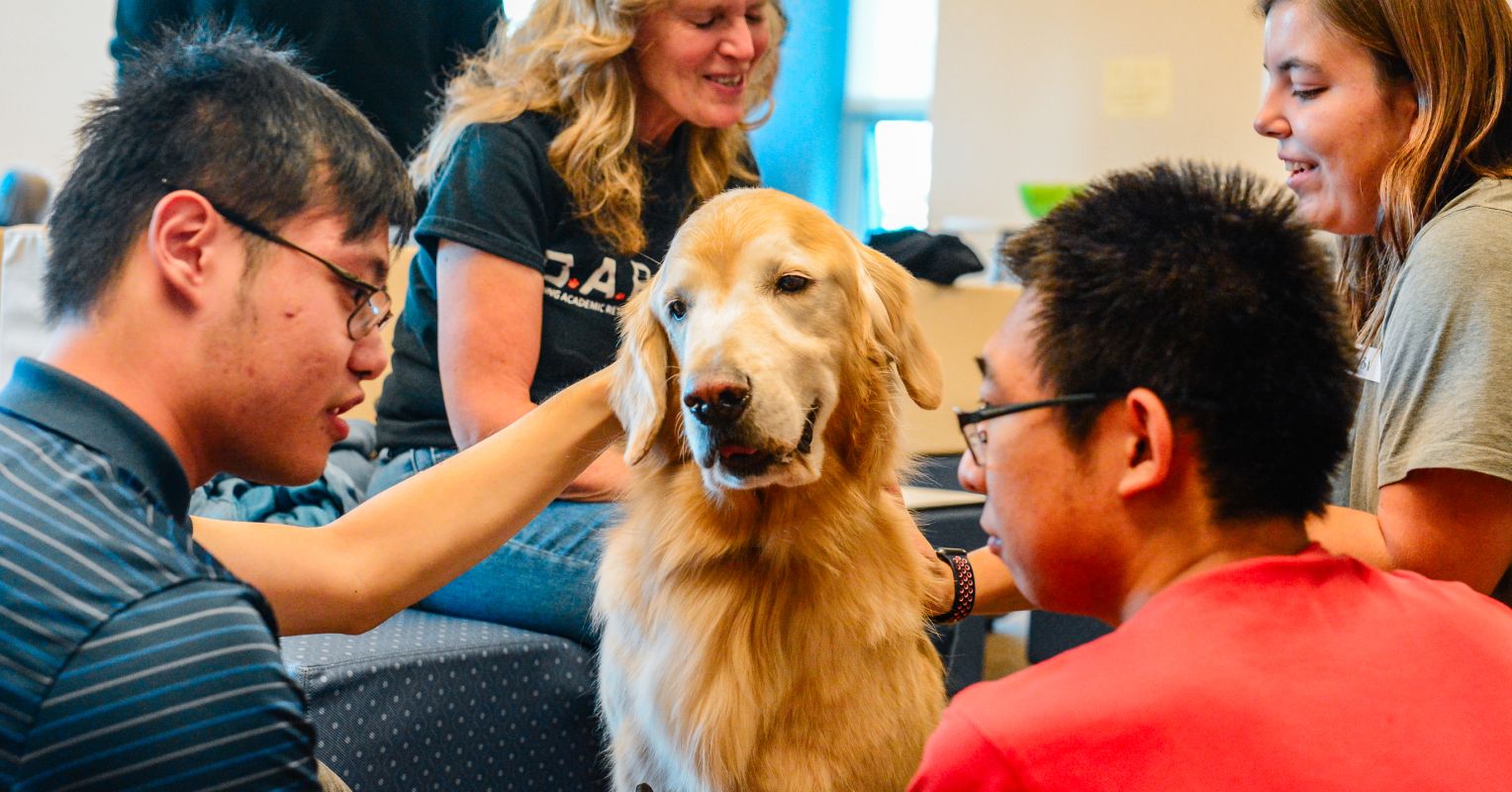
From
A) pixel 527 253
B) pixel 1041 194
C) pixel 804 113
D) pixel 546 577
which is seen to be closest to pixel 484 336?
pixel 527 253

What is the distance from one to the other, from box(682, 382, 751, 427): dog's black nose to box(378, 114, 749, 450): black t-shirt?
60 centimetres

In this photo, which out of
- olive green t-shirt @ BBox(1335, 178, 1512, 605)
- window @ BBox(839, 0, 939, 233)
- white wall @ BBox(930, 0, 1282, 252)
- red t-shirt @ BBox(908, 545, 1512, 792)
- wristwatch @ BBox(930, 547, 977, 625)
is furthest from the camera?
window @ BBox(839, 0, 939, 233)

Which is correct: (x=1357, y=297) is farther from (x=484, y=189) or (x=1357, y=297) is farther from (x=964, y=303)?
(x=964, y=303)

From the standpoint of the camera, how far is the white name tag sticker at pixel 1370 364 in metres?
1.53

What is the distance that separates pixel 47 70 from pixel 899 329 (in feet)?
13.8

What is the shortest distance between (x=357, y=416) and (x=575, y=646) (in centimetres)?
108

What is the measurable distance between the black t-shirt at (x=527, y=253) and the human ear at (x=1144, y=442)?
1.20 meters

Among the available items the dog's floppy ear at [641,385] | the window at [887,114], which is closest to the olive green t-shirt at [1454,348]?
the dog's floppy ear at [641,385]

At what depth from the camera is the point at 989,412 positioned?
954 mm

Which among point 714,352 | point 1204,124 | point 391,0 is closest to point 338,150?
point 714,352

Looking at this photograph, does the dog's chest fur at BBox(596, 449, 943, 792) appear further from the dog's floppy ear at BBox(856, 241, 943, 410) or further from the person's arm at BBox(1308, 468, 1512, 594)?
the person's arm at BBox(1308, 468, 1512, 594)

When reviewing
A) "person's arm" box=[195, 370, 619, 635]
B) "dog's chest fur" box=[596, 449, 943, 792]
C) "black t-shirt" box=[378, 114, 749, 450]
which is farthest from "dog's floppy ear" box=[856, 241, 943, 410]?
"black t-shirt" box=[378, 114, 749, 450]

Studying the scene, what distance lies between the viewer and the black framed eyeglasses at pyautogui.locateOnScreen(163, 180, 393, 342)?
104 centimetres

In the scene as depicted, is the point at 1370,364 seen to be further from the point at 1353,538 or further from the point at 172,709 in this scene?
the point at 172,709
